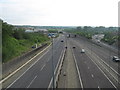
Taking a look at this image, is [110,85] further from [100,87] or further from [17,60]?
[17,60]

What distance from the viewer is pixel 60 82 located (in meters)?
32.0

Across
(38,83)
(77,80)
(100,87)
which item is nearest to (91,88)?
(100,87)

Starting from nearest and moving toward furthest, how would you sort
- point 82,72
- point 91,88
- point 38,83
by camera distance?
point 91,88
point 38,83
point 82,72

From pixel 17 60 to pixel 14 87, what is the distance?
17.4 m

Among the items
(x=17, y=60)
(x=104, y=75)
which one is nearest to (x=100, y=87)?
(x=104, y=75)

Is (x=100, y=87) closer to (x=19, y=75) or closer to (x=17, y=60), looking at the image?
(x=19, y=75)

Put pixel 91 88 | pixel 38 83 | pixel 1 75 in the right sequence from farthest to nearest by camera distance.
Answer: pixel 1 75
pixel 38 83
pixel 91 88

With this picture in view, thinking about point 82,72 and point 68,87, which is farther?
point 82,72

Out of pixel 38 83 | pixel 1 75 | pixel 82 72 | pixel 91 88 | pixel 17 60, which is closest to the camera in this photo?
pixel 91 88

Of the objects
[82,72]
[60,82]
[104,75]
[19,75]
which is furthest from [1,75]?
[104,75]

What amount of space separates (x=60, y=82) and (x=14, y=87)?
614 cm

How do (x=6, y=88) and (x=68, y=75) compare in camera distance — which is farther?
(x=68, y=75)

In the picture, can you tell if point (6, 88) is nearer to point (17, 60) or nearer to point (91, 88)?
point (91, 88)

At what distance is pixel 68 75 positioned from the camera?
1457 inches
